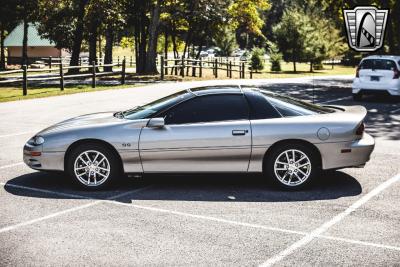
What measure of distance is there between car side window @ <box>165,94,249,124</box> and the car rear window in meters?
12.8

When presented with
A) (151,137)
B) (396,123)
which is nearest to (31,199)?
(151,137)

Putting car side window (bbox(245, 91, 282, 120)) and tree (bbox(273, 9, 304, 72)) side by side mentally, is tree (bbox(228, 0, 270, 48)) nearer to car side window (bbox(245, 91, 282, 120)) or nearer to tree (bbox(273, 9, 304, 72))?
tree (bbox(273, 9, 304, 72))

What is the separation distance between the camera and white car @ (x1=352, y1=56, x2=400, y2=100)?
60.8 feet

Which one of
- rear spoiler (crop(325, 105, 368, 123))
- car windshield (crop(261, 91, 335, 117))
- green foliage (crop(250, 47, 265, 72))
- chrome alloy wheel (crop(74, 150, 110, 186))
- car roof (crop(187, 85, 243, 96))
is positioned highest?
green foliage (crop(250, 47, 265, 72))

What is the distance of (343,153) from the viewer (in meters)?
7.28

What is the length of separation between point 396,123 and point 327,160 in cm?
731

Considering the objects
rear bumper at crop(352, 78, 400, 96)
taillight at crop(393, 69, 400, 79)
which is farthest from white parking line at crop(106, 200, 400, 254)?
taillight at crop(393, 69, 400, 79)

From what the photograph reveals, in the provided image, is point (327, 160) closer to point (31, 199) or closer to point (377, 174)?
point (377, 174)

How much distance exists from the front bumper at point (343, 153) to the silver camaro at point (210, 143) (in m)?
0.01

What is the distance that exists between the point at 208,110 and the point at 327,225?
235cm

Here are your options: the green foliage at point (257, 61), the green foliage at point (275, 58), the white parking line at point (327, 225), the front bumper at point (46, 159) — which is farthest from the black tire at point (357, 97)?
the green foliage at point (257, 61)

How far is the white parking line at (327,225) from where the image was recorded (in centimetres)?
499

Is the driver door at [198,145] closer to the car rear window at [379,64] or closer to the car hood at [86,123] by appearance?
the car hood at [86,123]

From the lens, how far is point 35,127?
1310 cm
